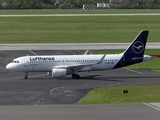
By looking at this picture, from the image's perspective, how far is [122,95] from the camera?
120ft

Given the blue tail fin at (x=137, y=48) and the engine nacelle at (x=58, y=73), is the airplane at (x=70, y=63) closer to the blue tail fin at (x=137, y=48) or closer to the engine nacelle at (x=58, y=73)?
the engine nacelle at (x=58, y=73)

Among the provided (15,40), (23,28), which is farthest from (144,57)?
(23,28)

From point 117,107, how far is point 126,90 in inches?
318

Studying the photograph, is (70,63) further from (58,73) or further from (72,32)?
(72,32)

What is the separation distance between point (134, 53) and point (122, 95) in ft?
43.9

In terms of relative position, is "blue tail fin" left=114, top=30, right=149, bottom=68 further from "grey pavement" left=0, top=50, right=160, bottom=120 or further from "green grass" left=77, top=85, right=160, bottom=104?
"green grass" left=77, top=85, right=160, bottom=104

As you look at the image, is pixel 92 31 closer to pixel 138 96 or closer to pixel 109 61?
pixel 109 61

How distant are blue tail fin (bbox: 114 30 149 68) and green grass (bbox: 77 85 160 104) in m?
7.51

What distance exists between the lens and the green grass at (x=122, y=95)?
34.1m

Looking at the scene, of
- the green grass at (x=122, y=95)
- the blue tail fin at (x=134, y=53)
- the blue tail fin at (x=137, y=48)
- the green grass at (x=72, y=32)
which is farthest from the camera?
the green grass at (x=72, y=32)

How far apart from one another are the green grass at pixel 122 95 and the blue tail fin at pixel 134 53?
24.6 feet

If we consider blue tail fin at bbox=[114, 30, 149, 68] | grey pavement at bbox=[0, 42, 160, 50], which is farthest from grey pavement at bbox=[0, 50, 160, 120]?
grey pavement at bbox=[0, 42, 160, 50]

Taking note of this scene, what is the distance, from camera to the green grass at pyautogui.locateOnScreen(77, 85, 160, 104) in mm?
34062

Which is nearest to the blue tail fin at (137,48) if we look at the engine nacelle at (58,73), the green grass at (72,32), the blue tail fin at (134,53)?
the blue tail fin at (134,53)
